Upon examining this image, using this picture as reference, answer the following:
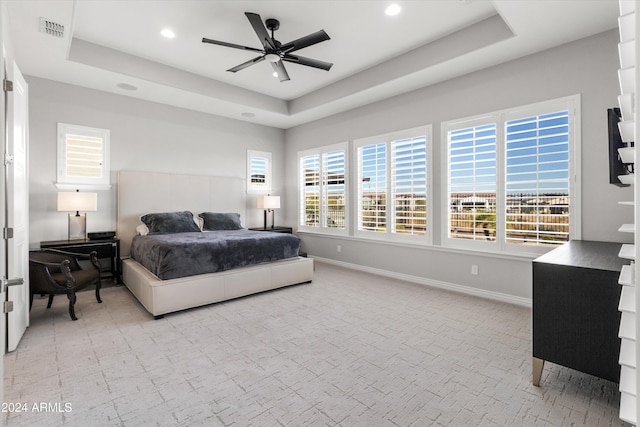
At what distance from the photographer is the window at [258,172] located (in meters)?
→ 6.58

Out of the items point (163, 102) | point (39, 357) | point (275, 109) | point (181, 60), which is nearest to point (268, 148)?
point (275, 109)

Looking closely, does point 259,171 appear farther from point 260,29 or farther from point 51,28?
point 51,28

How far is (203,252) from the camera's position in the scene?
12.2ft

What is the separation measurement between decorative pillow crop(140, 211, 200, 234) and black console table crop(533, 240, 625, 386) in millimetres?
4495

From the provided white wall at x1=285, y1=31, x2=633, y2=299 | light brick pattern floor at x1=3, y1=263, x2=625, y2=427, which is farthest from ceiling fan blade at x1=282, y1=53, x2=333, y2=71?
light brick pattern floor at x1=3, y1=263, x2=625, y2=427

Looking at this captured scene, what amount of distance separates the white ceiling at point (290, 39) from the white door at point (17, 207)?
2.73 ft

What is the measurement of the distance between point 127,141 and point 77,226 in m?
1.47

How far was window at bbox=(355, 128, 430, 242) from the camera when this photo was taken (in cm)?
473

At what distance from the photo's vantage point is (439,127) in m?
4.51

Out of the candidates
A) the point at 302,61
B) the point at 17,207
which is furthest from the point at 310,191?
the point at 17,207

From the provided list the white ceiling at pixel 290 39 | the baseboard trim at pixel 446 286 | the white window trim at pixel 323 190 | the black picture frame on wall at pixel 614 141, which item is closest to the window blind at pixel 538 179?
the baseboard trim at pixel 446 286

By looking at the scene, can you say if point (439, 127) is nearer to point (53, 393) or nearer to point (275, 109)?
point (275, 109)

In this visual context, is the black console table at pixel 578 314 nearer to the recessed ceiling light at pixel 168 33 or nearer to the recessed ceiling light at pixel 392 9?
the recessed ceiling light at pixel 392 9

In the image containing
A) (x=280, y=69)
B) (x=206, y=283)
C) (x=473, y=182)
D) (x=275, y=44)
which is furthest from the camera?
(x=473, y=182)
